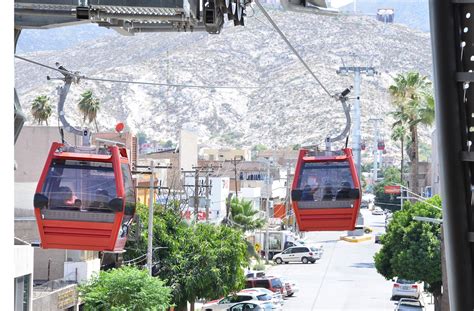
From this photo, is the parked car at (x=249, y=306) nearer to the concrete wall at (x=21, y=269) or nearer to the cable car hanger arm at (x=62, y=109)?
the concrete wall at (x=21, y=269)

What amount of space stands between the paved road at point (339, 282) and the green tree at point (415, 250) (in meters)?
2.40

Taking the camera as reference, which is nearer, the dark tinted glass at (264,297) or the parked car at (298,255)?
the dark tinted glass at (264,297)

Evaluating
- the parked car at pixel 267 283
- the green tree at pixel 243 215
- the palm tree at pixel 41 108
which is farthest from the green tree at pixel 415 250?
the palm tree at pixel 41 108

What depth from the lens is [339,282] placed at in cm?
7269

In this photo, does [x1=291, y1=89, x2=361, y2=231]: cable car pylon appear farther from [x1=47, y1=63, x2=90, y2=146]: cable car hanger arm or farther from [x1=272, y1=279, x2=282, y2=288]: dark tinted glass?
[x1=272, y1=279, x2=282, y2=288]: dark tinted glass

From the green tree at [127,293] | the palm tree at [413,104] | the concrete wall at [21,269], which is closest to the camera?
the concrete wall at [21,269]

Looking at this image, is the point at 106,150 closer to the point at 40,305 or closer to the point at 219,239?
the point at 40,305

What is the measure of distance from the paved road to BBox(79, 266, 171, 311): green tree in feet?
58.0

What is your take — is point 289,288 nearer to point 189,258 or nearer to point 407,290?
point 407,290

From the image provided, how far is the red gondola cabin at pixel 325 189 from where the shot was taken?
19953mm

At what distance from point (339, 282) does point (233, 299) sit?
23115 mm

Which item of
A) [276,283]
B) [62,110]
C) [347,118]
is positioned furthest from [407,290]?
[62,110]

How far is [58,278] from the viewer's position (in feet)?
148

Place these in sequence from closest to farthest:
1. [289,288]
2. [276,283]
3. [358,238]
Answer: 1. [276,283]
2. [289,288]
3. [358,238]
